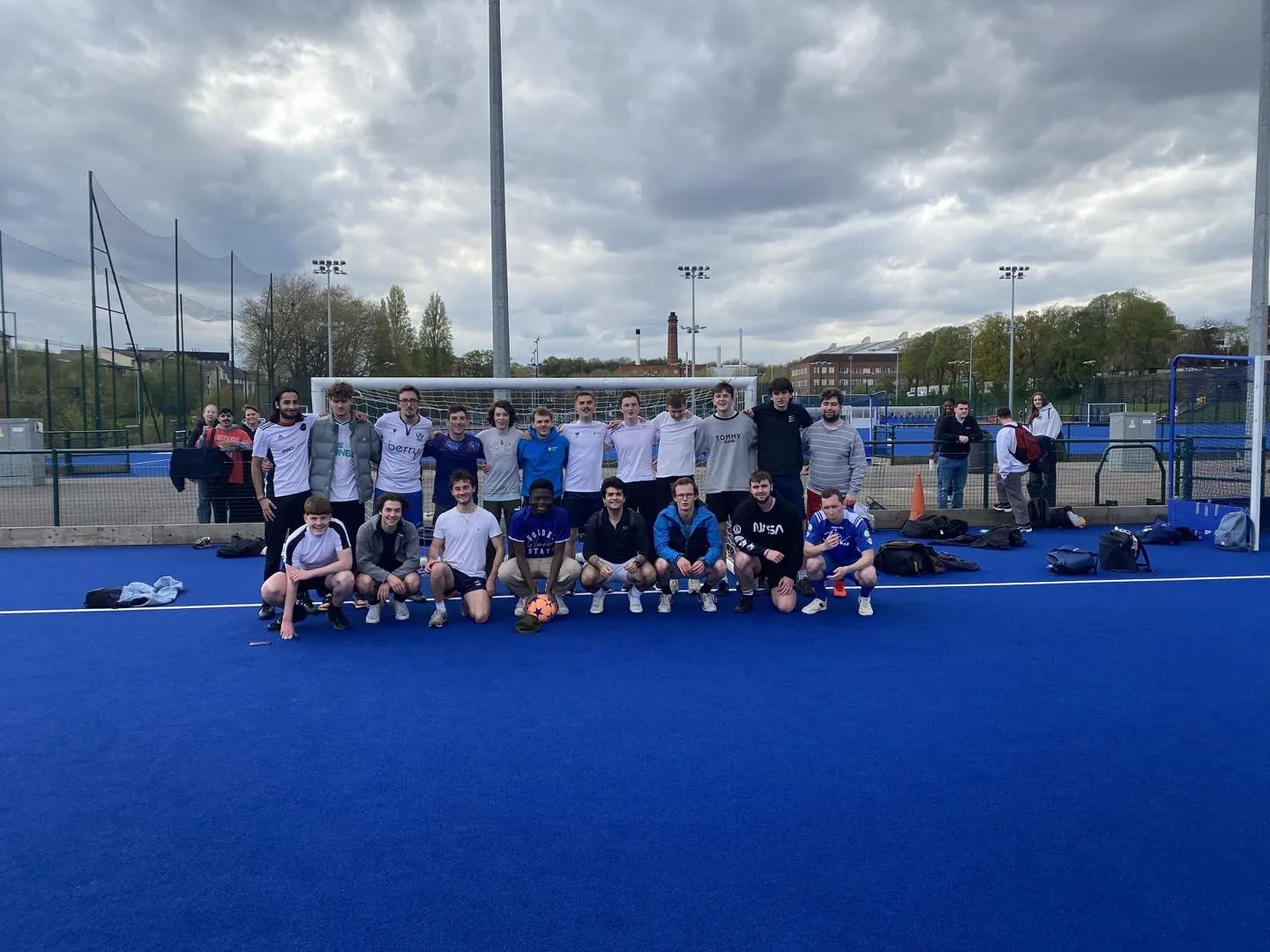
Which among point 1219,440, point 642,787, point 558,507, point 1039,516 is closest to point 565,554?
point 558,507

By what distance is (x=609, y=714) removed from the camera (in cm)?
475

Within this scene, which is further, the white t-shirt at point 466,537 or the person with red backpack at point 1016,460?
the person with red backpack at point 1016,460

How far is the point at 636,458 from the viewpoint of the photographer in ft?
25.6

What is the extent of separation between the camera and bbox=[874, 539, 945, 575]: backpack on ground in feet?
28.8

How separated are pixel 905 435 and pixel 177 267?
94.2ft

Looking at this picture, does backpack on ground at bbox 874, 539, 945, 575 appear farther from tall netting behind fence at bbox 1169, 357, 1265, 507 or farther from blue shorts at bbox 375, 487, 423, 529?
blue shorts at bbox 375, 487, 423, 529

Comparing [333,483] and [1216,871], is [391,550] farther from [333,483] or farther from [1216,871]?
[1216,871]

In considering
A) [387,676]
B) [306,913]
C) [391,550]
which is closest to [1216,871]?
[306,913]

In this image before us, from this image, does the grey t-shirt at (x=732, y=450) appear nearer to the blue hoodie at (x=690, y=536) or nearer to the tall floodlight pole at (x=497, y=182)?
the blue hoodie at (x=690, y=536)

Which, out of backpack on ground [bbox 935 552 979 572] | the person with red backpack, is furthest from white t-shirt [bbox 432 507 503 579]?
the person with red backpack

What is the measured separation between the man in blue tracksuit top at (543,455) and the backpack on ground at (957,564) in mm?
4149

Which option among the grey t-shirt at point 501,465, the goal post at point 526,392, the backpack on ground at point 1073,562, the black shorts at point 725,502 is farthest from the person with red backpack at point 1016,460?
the grey t-shirt at point 501,465

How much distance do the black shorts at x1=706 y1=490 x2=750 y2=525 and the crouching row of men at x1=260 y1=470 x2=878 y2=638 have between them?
607 mm

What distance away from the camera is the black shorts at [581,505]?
7.86m
